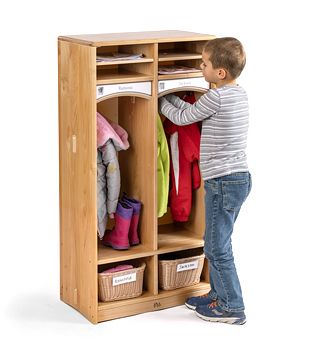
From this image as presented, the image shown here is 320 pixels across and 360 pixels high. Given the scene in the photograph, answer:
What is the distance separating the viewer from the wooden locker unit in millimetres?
5898

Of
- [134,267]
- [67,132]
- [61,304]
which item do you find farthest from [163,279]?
[67,132]

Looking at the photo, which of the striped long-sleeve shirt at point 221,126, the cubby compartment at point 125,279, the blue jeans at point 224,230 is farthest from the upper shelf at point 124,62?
the cubby compartment at point 125,279

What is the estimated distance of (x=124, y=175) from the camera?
643cm

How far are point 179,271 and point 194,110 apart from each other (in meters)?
1.00

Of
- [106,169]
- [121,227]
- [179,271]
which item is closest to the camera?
[106,169]

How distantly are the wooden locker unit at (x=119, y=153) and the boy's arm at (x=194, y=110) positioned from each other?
0.09m

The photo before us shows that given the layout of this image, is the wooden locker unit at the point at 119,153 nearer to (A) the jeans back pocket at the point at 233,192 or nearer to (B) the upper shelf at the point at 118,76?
(B) the upper shelf at the point at 118,76

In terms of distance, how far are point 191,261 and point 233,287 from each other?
36 cm

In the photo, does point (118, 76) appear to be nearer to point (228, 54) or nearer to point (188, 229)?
point (228, 54)

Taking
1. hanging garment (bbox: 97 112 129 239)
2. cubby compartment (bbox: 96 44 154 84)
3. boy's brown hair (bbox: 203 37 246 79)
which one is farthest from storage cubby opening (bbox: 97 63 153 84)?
boy's brown hair (bbox: 203 37 246 79)

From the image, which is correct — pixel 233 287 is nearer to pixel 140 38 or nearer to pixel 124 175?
pixel 124 175

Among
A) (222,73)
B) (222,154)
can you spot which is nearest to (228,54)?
(222,73)

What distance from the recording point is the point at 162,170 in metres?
6.27
